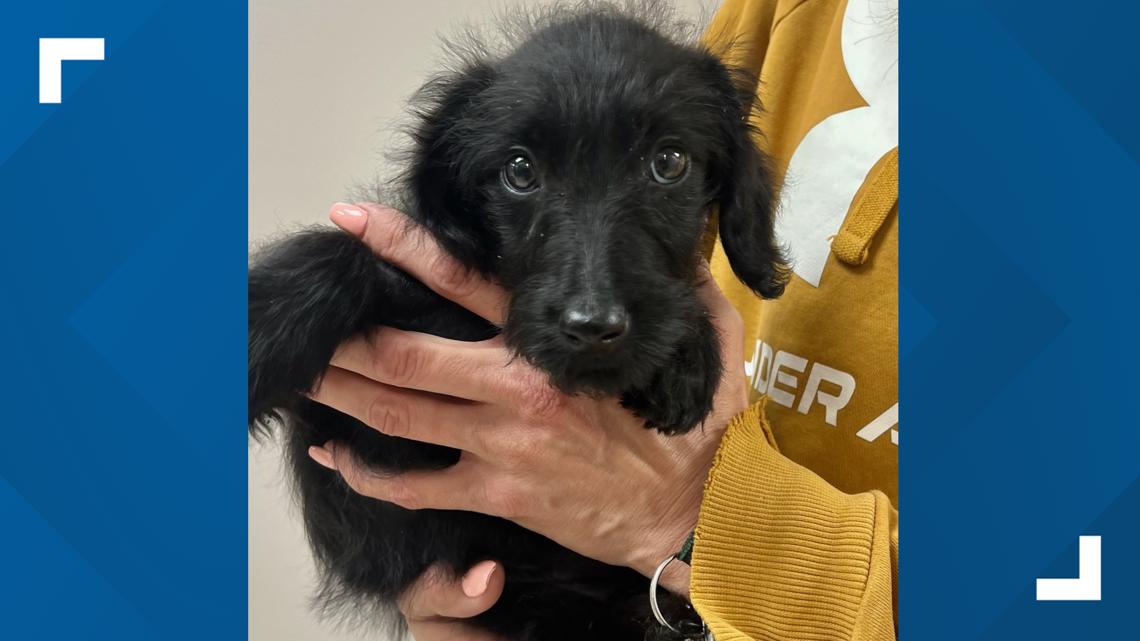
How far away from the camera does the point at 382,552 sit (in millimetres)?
1537

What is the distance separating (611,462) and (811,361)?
18.5 inches

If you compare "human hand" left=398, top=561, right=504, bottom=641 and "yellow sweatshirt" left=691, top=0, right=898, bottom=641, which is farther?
"human hand" left=398, top=561, right=504, bottom=641

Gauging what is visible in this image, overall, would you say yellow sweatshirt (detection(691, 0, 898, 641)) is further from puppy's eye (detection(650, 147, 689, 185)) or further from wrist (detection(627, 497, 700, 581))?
puppy's eye (detection(650, 147, 689, 185))

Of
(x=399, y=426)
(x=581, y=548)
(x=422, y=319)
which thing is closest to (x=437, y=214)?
(x=422, y=319)

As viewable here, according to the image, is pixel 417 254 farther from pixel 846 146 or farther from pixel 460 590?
pixel 846 146

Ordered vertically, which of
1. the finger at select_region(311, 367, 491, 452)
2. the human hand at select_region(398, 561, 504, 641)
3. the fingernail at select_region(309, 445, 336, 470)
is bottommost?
the human hand at select_region(398, 561, 504, 641)

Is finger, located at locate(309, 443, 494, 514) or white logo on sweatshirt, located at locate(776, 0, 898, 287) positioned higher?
white logo on sweatshirt, located at locate(776, 0, 898, 287)

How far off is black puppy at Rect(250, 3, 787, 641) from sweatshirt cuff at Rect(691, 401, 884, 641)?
119 mm

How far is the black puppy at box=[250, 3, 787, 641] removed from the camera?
118cm
